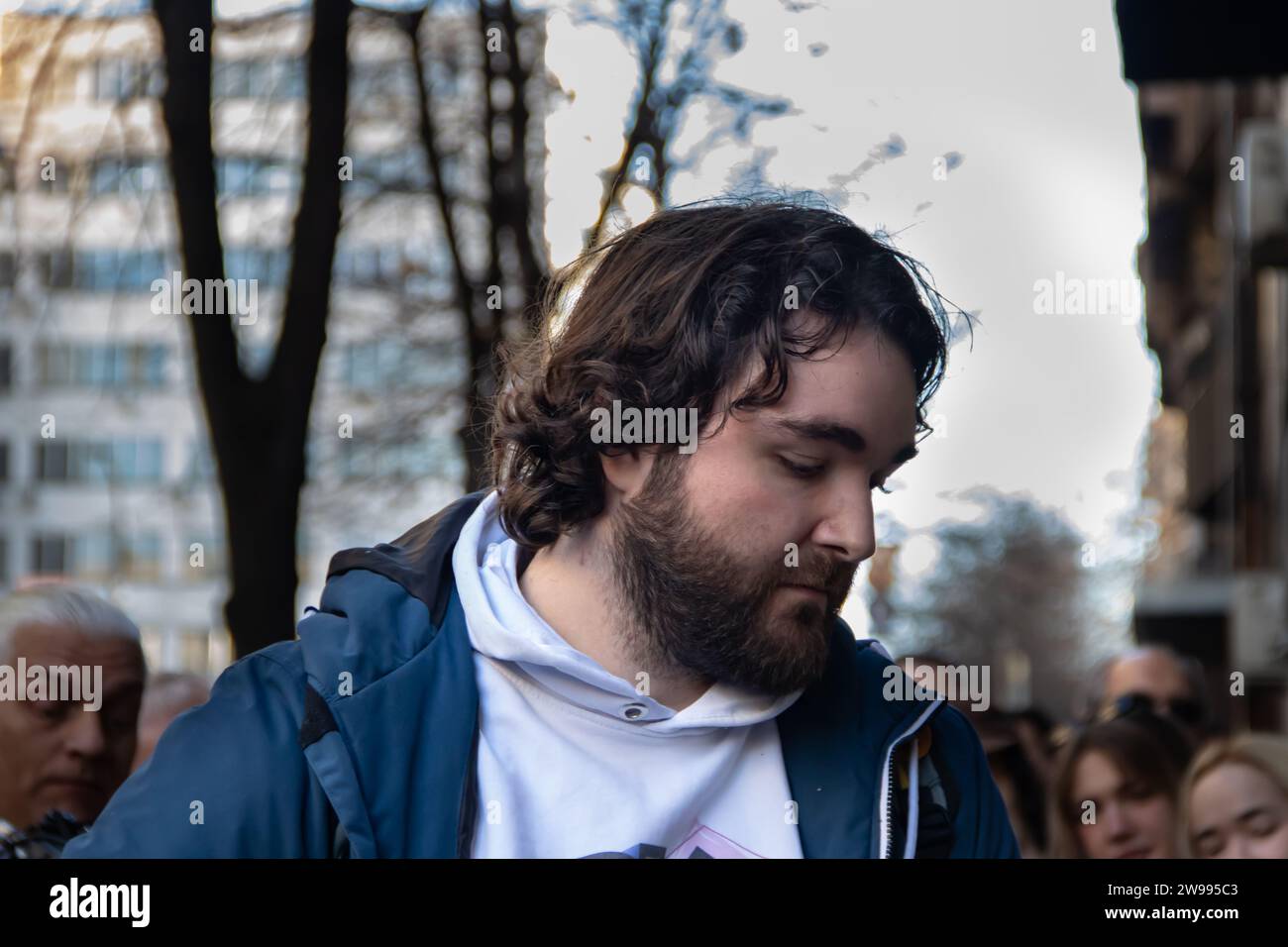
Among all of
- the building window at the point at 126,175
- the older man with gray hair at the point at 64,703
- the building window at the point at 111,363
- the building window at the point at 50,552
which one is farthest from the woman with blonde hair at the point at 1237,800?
the building window at the point at 50,552

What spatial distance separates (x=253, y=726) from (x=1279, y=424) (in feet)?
49.2

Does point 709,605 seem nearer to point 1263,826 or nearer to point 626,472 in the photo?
point 626,472

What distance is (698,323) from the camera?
2.38 meters

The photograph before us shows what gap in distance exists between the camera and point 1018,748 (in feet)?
15.8

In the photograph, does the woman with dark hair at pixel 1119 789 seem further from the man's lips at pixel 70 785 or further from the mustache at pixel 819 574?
the man's lips at pixel 70 785

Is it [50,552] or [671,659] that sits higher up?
[671,659]

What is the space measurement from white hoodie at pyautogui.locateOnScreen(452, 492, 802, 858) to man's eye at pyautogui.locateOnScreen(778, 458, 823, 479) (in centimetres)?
30

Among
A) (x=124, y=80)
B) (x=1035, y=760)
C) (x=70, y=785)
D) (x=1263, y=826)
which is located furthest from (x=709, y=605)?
(x=124, y=80)

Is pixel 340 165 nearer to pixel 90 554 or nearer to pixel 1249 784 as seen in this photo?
pixel 1249 784

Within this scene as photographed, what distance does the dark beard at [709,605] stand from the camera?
2232 mm

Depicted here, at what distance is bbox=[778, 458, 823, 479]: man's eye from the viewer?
2.24m

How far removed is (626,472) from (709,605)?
10.2 inches
